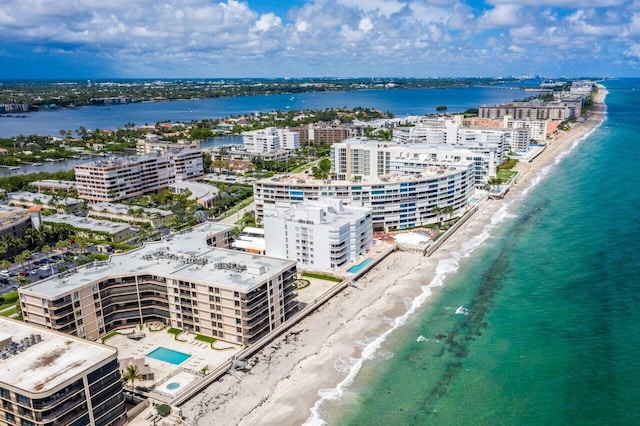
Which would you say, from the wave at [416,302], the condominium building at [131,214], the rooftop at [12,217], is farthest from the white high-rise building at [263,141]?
the rooftop at [12,217]

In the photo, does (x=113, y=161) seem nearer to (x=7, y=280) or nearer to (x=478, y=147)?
(x=7, y=280)

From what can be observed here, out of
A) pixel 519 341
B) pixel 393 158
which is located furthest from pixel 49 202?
pixel 519 341

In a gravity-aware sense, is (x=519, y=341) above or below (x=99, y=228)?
below

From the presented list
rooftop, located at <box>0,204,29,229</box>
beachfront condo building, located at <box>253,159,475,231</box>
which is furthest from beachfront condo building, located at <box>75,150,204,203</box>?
beachfront condo building, located at <box>253,159,475,231</box>

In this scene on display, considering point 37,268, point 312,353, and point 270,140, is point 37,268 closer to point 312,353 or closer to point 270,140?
point 312,353

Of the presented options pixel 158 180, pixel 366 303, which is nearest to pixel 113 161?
pixel 158 180

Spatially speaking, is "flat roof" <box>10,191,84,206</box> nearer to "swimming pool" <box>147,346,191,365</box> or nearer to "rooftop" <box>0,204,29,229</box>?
"rooftop" <box>0,204,29,229</box>
